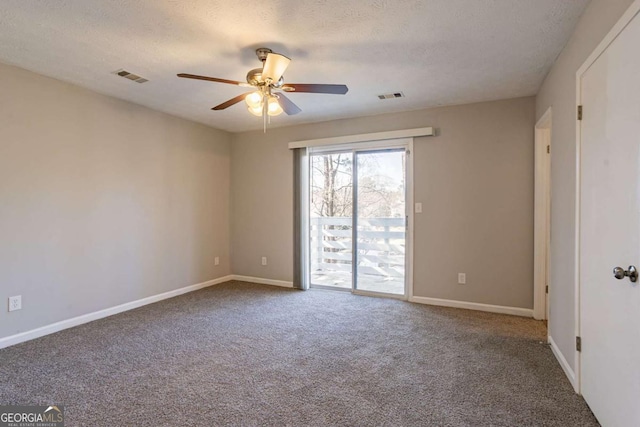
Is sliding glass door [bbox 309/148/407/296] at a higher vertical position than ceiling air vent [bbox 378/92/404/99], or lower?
lower

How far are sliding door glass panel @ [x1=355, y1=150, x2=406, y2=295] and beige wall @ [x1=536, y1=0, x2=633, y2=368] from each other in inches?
67.9

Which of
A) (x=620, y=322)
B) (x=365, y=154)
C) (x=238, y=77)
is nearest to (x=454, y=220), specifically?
(x=365, y=154)

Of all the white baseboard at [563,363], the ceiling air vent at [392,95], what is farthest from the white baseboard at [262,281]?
the white baseboard at [563,363]

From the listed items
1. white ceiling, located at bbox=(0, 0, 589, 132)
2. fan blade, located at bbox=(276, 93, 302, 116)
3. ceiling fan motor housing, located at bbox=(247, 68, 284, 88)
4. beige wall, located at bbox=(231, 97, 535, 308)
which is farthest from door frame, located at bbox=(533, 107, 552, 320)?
ceiling fan motor housing, located at bbox=(247, 68, 284, 88)

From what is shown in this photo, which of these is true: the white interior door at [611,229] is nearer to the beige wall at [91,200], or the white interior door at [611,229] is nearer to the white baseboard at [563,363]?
the white baseboard at [563,363]

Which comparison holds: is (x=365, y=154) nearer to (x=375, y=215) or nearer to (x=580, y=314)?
(x=375, y=215)

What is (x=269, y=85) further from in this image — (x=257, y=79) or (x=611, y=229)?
(x=611, y=229)


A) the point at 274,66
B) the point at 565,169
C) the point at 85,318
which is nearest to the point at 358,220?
the point at 565,169

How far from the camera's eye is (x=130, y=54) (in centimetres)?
264

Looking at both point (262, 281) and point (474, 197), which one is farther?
point (262, 281)

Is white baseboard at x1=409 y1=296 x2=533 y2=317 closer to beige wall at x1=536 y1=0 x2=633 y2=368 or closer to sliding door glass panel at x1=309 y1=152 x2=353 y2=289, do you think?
beige wall at x1=536 y1=0 x2=633 y2=368

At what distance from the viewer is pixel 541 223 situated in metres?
3.45

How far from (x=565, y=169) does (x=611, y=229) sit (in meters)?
0.88

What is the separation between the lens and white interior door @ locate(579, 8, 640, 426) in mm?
1477
